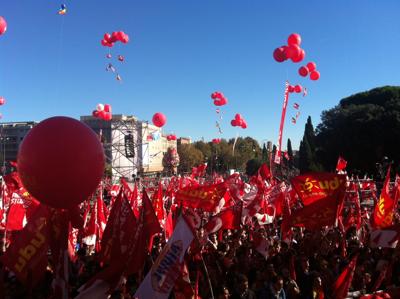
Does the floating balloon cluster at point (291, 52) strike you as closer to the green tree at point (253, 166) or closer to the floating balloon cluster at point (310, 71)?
the floating balloon cluster at point (310, 71)

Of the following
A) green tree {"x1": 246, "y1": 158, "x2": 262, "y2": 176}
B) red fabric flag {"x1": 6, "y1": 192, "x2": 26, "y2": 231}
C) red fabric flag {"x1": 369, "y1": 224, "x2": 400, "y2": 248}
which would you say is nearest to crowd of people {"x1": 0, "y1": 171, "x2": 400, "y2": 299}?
red fabric flag {"x1": 369, "y1": 224, "x2": 400, "y2": 248}

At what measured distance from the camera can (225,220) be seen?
32.1ft

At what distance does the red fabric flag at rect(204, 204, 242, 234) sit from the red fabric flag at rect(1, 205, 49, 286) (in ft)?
13.0

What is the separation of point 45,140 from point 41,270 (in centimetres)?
302

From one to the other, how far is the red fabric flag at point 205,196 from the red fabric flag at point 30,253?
518 cm

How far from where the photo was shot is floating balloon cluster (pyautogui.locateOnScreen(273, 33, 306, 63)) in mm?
16094

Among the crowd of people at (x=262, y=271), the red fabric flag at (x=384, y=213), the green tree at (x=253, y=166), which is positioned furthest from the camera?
the green tree at (x=253, y=166)

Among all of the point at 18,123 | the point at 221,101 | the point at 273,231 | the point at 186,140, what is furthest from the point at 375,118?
the point at 186,140

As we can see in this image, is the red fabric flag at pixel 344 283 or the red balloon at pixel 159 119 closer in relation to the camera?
the red fabric flag at pixel 344 283

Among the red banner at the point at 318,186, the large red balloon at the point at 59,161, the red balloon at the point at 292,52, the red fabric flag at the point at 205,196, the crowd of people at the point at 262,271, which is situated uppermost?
the red balloon at the point at 292,52

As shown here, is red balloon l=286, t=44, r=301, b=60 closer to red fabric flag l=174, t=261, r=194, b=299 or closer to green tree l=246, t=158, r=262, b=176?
red fabric flag l=174, t=261, r=194, b=299

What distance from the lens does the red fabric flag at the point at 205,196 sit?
37.8ft

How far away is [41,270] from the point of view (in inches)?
258

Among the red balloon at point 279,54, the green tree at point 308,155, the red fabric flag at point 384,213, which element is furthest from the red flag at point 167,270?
the green tree at point 308,155
